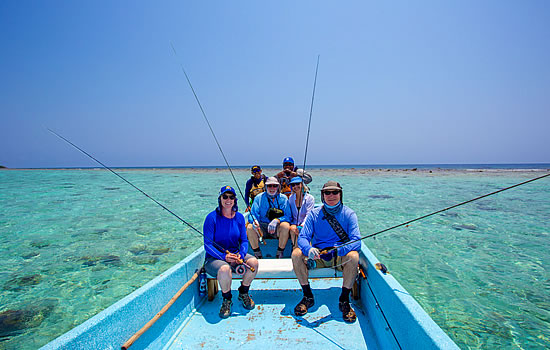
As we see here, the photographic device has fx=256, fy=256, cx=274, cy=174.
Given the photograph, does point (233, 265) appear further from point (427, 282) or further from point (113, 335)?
point (427, 282)

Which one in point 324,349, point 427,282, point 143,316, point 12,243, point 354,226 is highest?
point 354,226

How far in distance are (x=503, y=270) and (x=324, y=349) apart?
5075mm

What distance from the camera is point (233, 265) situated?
3277 millimetres

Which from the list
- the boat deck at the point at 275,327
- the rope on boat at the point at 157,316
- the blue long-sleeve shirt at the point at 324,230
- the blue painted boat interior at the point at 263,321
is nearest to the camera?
the blue painted boat interior at the point at 263,321

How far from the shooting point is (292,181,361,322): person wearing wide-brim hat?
314 cm

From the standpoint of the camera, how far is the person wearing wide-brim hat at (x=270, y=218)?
177 inches

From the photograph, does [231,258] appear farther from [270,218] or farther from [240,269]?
[270,218]

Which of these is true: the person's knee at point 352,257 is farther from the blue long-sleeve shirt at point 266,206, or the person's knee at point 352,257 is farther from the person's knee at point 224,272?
the blue long-sleeve shirt at point 266,206

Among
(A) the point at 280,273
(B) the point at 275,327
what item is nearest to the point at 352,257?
(A) the point at 280,273

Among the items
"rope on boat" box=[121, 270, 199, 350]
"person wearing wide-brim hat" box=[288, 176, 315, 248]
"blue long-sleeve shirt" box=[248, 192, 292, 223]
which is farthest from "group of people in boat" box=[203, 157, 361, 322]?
"blue long-sleeve shirt" box=[248, 192, 292, 223]

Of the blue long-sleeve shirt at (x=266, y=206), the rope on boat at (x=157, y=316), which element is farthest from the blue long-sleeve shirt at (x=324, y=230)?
the rope on boat at (x=157, y=316)

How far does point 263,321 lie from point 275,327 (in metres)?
0.18

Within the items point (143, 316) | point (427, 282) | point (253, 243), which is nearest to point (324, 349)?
point (143, 316)

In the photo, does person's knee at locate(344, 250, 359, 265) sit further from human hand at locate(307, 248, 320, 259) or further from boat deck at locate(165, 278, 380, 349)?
boat deck at locate(165, 278, 380, 349)
